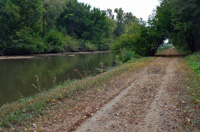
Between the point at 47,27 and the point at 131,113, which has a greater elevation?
the point at 47,27

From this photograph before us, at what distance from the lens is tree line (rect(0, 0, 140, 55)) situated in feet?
125

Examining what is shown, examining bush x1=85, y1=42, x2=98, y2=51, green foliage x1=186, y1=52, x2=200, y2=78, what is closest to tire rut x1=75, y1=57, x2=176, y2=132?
green foliage x1=186, y1=52, x2=200, y2=78

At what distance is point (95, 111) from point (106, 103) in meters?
0.84

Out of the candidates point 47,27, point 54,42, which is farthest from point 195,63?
point 47,27

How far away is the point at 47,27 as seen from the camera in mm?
56531

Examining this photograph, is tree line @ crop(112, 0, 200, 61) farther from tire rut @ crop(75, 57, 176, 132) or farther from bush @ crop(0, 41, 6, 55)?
bush @ crop(0, 41, 6, 55)

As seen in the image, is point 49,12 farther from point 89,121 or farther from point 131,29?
point 89,121

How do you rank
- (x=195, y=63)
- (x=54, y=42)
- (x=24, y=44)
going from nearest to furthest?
1. (x=195, y=63)
2. (x=24, y=44)
3. (x=54, y=42)

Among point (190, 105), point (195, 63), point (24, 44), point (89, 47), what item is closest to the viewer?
point (190, 105)

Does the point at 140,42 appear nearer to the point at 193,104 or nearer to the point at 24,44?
the point at 193,104

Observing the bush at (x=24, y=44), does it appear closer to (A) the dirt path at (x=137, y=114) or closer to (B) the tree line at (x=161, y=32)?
(B) the tree line at (x=161, y=32)

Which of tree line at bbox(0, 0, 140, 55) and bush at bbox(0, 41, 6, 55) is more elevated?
tree line at bbox(0, 0, 140, 55)

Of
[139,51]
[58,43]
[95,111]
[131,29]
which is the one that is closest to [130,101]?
[95,111]

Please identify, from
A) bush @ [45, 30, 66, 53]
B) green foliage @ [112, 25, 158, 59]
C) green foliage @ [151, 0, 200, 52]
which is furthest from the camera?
bush @ [45, 30, 66, 53]
